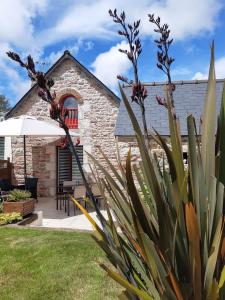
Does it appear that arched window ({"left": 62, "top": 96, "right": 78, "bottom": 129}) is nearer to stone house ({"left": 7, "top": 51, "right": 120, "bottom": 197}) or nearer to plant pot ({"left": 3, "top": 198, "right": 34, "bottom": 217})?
stone house ({"left": 7, "top": 51, "right": 120, "bottom": 197})

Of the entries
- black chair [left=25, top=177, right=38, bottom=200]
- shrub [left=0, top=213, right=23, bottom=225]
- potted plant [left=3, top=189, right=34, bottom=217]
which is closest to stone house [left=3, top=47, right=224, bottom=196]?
black chair [left=25, top=177, right=38, bottom=200]

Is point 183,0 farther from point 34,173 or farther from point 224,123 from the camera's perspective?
point 34,173

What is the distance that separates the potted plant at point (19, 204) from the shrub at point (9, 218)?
239 millimetres

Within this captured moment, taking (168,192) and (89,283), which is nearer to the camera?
(168,192)

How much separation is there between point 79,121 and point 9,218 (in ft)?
21.0

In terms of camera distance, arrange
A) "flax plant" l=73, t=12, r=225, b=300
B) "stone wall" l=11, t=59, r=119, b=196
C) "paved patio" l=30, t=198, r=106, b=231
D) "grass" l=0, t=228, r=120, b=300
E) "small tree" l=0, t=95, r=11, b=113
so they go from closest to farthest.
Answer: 1. "flax plant" l=73, t=12, r=225, b=300
2. "grass" l=0, t=228, r=120, b=300
3. "paved patio" l=30, t=198, r=106, b=231
4. "stone wall" l=11, t=59, r=119, b=196
5. "small tree" l=0, t=95, r=11, b=113

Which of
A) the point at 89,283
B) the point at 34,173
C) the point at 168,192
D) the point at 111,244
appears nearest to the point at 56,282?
the point at 89,283

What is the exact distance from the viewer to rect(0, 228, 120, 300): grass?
14.3ft

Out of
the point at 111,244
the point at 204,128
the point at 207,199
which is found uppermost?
the point at 204,128

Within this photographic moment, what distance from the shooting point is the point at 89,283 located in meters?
4.59

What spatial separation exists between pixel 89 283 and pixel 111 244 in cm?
303

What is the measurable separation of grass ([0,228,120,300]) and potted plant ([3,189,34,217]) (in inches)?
63.8

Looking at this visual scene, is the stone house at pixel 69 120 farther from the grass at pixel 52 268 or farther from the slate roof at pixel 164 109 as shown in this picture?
the grass at pixel 52 268

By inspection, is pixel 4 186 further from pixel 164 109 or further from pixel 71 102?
pixel 164 109
